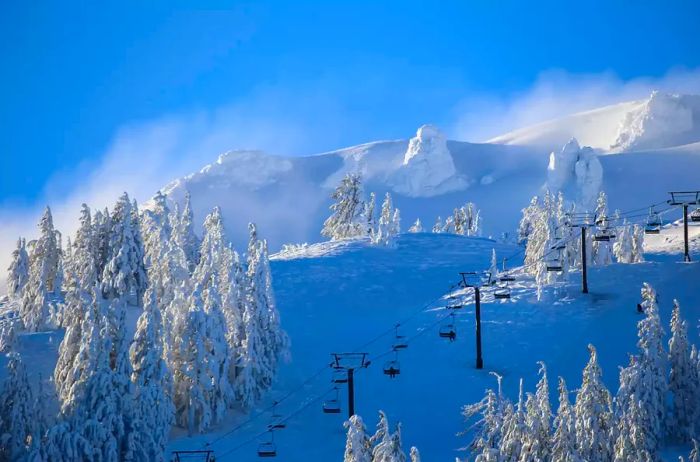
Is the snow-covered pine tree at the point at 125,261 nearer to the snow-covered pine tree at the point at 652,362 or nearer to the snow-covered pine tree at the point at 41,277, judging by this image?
the snow-covered pine tree at the point at 41,277

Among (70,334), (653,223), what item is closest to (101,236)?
(70,334)

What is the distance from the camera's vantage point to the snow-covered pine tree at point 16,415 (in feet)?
116

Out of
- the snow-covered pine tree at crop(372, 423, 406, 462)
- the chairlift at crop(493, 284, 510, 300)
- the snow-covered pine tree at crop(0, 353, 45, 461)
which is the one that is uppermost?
the chairlift at crop(493, 284, 510, 300)

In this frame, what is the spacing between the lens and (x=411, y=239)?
8781cm

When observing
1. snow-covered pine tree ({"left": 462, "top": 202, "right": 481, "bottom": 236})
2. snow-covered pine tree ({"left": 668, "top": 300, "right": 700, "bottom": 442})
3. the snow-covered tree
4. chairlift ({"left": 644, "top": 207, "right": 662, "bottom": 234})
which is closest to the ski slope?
the snow-covered tree

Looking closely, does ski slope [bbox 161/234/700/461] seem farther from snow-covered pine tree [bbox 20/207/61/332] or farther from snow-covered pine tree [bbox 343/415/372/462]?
snow-covered pine tree [bbox 343/415/372/462]

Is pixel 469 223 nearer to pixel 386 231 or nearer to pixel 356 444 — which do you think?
pixel 386 231

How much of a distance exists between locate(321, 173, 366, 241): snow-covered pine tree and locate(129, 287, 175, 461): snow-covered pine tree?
54.5 metres

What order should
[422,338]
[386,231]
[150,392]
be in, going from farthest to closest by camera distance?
[386,231]
[422,338]
[150,392]

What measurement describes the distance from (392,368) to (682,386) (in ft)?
43.1

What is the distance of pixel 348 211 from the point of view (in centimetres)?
9744

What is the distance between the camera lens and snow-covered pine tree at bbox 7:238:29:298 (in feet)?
199

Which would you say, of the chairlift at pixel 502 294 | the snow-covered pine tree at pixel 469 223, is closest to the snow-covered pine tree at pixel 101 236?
the chairlift at pixel 502 294

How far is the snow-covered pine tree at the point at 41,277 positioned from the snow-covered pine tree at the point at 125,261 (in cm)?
390
